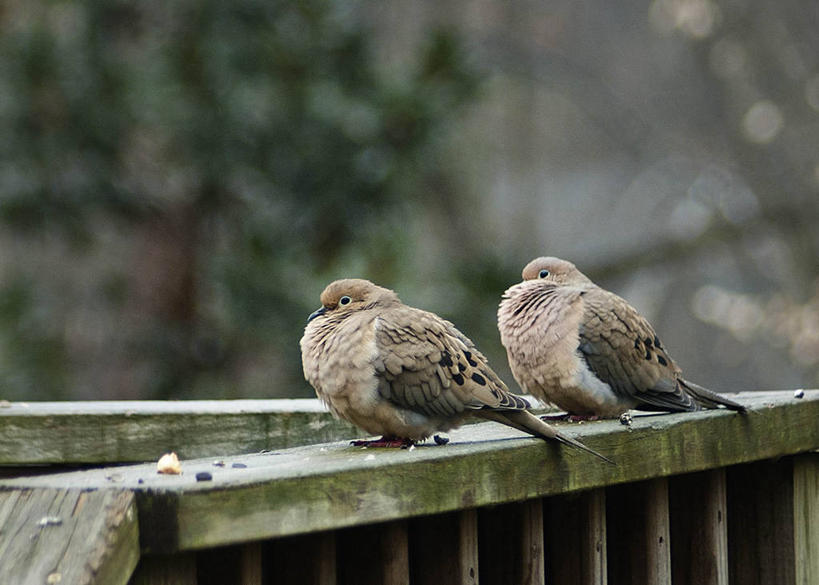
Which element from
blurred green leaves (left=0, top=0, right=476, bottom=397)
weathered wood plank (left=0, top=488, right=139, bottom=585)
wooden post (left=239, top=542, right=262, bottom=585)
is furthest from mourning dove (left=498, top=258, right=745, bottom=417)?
blurred green leaves (left=0, top=0, right=476, bottom=397)

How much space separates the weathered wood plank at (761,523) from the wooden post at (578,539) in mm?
649

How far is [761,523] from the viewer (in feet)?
8.87

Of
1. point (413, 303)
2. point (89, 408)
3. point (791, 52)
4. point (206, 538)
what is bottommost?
point (206, 538)

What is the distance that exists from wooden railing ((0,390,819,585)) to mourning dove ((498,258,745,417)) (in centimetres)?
22

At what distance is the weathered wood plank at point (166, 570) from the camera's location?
4.56 ft

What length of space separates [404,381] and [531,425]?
28 centimetres

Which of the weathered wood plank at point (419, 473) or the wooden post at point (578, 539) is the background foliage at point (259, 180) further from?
the wooden post at point (578, 539)

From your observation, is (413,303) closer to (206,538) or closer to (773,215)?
(773,215)

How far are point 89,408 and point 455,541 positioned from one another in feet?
3.97

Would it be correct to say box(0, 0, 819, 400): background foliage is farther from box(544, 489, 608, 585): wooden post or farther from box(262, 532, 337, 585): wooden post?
box(262, 532, 337, 585): wooden post

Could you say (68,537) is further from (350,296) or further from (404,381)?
(350,296)

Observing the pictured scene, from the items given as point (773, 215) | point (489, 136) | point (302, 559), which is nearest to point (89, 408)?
point (302, 559)

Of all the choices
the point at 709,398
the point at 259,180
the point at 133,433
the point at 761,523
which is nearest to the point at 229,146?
the point at 259,180

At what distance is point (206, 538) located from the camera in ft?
4.57
